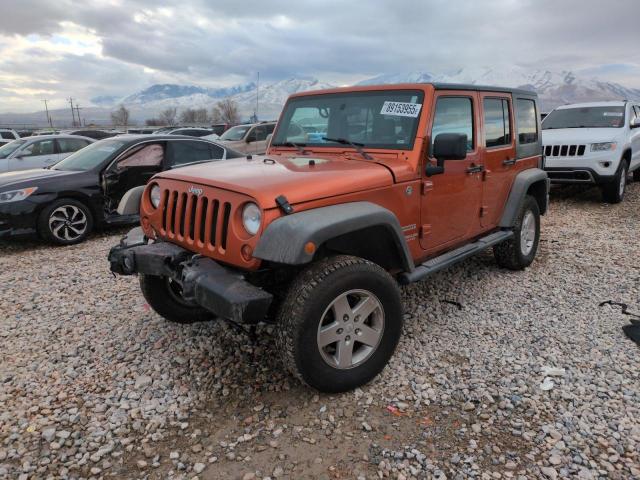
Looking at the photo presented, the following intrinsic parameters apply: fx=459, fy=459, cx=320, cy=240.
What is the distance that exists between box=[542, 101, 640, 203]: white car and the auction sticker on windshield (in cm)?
638

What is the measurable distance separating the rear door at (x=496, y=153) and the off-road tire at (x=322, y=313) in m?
1.95

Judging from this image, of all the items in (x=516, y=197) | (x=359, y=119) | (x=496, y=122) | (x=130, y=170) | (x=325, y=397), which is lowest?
(x=325, y=397)

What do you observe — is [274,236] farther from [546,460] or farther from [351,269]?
[546,460]

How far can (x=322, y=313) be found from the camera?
8.67 ft

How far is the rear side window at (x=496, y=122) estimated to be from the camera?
4.34m

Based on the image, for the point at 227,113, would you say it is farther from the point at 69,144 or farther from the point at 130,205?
the point at 130,205

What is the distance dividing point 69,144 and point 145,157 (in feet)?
16.8

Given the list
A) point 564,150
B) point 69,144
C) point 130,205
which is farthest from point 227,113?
point 130,205

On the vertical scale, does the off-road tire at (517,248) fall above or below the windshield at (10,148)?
below

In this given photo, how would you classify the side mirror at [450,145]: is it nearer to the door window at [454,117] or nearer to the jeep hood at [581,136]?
the door window at [454,117]

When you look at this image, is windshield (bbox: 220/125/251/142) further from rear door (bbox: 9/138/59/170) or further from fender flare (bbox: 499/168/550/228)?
fender flare (bbox: 499/168/550/228)

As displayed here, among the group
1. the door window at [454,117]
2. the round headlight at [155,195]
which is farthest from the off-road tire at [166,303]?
the door window at [454,117]

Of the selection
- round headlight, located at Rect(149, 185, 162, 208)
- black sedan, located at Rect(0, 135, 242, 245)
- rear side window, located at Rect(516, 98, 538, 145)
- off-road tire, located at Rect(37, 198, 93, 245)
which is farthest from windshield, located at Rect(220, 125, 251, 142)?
round headlight, located at Rect(149, 185, 162, 208)

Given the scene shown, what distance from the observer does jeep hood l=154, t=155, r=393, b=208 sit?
271 cm
